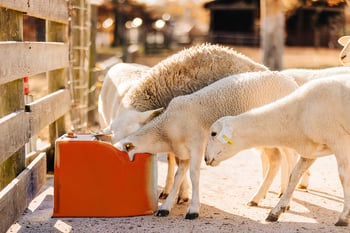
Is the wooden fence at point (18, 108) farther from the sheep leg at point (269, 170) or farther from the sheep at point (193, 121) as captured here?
the sheep leg at point (269, 170)

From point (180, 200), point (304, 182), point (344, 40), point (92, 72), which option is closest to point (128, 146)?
point (180, 200)

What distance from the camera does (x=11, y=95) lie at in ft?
20.1

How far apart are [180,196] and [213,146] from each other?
3.55 ft

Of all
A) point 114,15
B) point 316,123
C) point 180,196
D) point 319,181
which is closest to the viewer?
point 316,123

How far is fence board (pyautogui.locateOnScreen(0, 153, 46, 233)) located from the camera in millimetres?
5491

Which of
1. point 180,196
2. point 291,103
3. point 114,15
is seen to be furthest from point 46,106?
point 114,15

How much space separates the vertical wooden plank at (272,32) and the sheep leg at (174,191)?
512 inches

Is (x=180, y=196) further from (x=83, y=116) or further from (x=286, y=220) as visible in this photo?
(x=83, y=116)

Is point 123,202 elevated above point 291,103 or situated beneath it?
situated beneath

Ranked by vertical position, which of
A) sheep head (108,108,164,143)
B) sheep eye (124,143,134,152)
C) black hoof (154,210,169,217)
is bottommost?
black hoof (154,210,169,217)

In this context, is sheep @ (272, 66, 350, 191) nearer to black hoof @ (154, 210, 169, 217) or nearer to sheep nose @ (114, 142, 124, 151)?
black hoof @ (154, 210, 169, 217)

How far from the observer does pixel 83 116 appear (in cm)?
1127

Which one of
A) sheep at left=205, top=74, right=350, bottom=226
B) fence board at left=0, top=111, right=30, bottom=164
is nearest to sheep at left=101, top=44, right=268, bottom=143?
sheep at left=205, top=74, right=350, bottom=226

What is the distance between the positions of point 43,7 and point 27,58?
3.40ft
